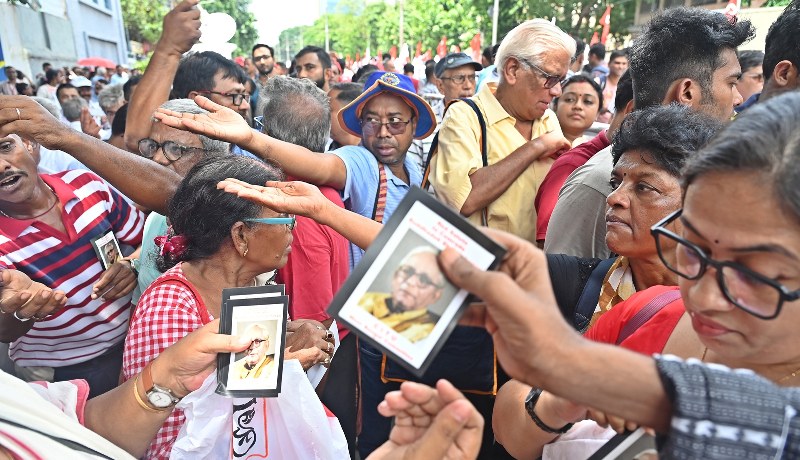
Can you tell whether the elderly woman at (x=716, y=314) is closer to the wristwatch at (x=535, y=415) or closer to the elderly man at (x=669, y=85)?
the wristwatch at (x=535, y=415)

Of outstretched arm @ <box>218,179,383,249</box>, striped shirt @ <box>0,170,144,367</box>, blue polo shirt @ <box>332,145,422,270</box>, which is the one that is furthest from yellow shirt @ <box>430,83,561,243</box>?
striped shirt @ <box>0,170,144,367</box>

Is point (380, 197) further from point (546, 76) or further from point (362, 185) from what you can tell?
point (546, 76)

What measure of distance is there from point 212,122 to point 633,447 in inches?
70.4

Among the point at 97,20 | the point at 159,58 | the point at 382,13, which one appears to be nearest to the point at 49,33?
the point at 97,20

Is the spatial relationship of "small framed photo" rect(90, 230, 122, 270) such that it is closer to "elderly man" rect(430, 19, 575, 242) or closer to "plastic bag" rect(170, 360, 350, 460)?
"plastic bag" rect(170, 360, 350, 460)

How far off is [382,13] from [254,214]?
5844 cm

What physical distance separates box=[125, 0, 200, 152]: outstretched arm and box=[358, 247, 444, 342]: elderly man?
2.20 m

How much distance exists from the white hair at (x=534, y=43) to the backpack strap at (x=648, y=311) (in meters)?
1.79

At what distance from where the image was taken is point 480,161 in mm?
2885

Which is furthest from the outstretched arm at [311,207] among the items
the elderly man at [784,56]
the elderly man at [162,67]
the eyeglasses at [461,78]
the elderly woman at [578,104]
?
the eyeglasses at [461,78]

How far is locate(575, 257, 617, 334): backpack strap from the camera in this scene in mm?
1741

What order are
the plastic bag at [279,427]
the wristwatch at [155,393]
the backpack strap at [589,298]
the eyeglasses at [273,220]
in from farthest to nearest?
the eyeglasses at [273,220] → the backpack strap at [589,298] → the plastic bag at [279,427] → the wristwatch at [155,393]

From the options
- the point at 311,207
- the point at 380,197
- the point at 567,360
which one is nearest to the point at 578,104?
the point at 380,197

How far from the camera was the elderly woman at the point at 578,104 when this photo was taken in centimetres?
400
